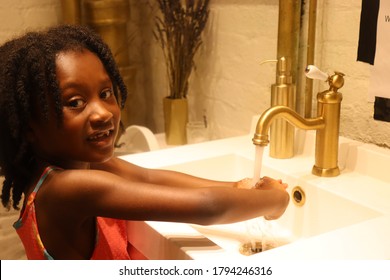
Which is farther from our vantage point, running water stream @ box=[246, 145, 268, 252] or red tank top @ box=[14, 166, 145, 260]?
running water stream @ box=[246, 145, 268, 252]

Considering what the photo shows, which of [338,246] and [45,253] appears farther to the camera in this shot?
[45,253]

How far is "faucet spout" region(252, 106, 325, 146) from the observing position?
854 mm

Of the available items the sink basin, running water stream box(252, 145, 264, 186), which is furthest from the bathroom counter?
running water stream box(252, 145, 264, 186)

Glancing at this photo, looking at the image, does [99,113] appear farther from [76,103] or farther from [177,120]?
[177,120]

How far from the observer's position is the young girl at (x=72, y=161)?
713mm

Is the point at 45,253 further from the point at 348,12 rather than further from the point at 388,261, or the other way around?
the point at 348,12

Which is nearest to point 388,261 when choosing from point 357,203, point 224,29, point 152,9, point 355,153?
point 357,203

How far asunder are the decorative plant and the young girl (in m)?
0.61

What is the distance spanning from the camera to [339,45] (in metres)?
1.03

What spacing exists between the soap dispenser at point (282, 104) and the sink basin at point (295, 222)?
2.5 inches

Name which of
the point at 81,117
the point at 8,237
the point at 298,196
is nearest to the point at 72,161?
the point at 81,117

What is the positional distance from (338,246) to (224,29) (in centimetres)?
82

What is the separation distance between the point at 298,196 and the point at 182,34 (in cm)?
66

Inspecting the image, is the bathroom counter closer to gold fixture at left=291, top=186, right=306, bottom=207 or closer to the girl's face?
gold fixture at left=291, top=186, right=306, bottom=207
